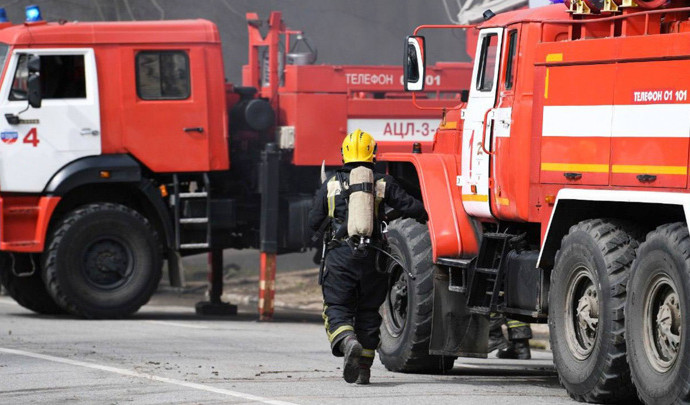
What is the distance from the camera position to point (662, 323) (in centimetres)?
845

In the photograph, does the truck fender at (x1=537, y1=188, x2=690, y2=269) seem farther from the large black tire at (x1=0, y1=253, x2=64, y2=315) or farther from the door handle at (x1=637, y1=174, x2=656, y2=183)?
the large black tire at (x1=0, y1=253, x2=64, y2=315)

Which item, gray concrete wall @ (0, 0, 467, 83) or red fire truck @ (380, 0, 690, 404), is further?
gray concrete wall @ (0, 0, 467, 83)

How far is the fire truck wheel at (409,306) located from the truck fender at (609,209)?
4.50 ft

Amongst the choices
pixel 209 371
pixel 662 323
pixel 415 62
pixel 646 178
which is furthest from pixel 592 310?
pixel 209 371

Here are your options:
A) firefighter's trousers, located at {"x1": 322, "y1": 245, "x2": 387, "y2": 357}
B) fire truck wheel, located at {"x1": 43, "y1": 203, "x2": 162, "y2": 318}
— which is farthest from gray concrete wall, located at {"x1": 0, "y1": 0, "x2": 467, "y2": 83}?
firefighter's trousers, located at {"x1": 322, "y1": 245, "x2": 387, "y2": 357}

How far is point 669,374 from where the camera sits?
27.2 feet

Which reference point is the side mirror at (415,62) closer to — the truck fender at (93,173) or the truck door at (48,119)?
the truck fender at (93,173)

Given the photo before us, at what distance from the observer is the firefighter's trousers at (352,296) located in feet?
33.4

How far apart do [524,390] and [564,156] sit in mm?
1623

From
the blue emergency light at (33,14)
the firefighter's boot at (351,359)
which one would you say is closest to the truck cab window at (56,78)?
the blue emergency light at (33,14)

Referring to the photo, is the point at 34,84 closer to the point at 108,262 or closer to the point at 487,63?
the point at 108,262

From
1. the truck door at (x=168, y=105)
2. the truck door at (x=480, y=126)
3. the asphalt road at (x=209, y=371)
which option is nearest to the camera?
the asphalt road at (x=209, y=371)

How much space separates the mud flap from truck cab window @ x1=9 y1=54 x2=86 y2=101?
6610 millimetres

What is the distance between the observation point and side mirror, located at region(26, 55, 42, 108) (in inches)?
623
